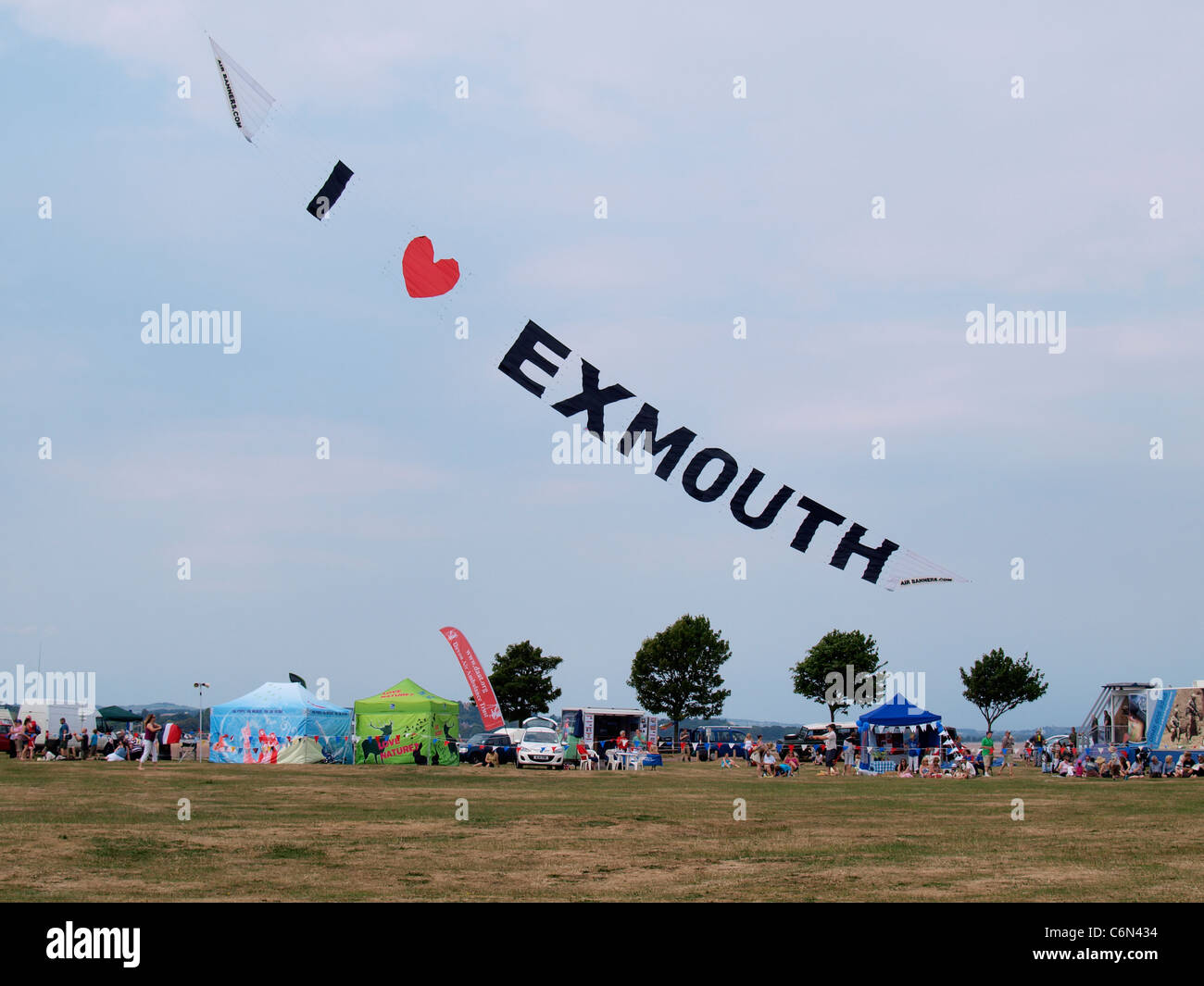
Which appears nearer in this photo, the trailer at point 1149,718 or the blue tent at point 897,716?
the trailer at point 1149,718

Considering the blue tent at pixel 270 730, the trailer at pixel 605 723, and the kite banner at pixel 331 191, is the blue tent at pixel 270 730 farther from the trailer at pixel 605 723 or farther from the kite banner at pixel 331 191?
the kite banner at pixel 331 191

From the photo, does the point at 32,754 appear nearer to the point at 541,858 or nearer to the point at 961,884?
the point at 541,858

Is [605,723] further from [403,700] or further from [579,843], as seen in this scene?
[579,843]

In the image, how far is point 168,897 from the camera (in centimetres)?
1073

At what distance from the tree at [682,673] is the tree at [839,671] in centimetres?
556

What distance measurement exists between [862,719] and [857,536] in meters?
27.3

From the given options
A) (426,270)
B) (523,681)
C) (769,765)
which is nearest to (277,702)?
(769,765)

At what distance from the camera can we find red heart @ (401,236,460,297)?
1723 cm

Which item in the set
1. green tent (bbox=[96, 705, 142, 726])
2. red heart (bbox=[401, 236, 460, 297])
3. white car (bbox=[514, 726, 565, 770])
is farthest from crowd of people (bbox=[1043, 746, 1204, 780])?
green tent (bbox=[96, 705, 142, 726])

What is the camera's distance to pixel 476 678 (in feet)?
174

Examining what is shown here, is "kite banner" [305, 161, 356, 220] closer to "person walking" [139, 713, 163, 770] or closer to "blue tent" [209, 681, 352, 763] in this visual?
"person walking" [139, 713, 163, 770]

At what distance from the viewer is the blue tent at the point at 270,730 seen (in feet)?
129
